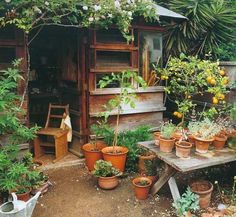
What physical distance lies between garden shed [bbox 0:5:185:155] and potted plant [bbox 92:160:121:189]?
117cm

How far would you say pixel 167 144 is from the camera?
147 inches

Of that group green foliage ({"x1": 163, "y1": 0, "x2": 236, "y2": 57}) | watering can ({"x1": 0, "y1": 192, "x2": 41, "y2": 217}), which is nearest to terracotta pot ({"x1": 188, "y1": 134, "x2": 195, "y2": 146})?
watering can ({"x1": 0, "y1": 192, "x2": 41, "y2": 217})

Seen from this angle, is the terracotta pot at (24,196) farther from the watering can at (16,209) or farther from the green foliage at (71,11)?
the green foliage at (71,11)

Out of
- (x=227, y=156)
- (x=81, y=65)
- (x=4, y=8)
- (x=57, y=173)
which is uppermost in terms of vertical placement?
(x=4, y=8)

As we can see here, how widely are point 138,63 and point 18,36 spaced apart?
86.9 inches

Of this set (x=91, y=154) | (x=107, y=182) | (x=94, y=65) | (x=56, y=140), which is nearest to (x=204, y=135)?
(x=107, y=182)

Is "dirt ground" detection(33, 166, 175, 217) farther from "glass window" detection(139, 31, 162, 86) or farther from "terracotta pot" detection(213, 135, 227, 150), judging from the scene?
"glass window" detection(139, 31, 162, 86)

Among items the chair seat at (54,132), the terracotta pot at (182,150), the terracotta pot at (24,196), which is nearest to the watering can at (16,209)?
the terracotta pot at (24,196)

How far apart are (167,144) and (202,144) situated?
44 cm

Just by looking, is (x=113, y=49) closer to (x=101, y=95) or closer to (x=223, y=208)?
(x=101, y=95)

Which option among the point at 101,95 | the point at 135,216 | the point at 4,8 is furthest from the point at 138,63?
the point at 135,216

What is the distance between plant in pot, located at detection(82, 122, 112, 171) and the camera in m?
4.76

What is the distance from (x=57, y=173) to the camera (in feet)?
16.0

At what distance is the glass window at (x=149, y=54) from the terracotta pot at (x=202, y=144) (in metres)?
2.18
